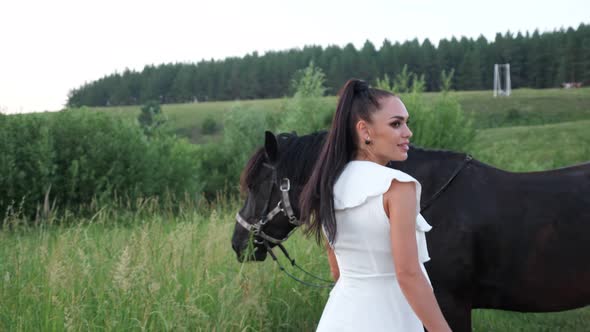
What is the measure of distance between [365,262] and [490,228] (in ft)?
7.20

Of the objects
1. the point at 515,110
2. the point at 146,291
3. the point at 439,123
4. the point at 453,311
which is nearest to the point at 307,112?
the point at 439,123

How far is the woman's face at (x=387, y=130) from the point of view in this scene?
2.21 m

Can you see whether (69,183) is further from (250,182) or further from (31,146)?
(250,182)

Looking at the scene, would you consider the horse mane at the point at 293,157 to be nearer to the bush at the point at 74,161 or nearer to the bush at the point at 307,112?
the bush at the point at 74,161

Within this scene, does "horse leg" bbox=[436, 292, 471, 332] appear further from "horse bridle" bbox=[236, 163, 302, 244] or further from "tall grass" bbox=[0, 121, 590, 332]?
"tall grass" bbox=[0, 121, 590, 332]

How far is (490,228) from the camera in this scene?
13.4 feet

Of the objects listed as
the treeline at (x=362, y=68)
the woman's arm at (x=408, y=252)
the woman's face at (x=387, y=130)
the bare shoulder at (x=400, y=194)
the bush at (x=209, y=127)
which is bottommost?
the bush at (x=209, y=127)

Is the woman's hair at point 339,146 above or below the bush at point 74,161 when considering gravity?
above

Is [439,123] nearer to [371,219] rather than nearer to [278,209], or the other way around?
[278,209]

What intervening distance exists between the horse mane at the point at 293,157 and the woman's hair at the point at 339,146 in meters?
1.56

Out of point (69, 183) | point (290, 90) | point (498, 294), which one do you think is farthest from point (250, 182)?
point (290, 90)

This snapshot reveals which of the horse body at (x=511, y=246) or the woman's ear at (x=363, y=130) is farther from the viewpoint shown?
the horse body at (x=511, y=246)

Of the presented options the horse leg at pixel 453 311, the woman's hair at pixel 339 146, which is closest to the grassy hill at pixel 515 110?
the horse leg at pixel 453 311

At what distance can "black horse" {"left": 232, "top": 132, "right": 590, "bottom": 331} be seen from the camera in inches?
159
